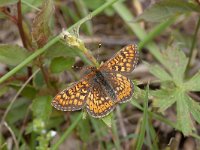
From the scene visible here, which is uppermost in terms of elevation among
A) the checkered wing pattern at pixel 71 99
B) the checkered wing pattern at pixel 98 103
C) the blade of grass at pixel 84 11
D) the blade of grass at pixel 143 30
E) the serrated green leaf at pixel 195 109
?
the blade of grass at pixel 84 11

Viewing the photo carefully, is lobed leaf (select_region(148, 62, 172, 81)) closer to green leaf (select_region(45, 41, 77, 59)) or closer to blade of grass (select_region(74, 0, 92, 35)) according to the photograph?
green leaf (select_region(45, 41, 77, 59))

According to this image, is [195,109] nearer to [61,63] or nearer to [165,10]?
[165,10]

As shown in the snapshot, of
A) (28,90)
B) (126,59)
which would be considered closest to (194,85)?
(126,59)

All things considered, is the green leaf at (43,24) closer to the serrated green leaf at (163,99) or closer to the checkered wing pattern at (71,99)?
the checkered wing pattern at (71,99)

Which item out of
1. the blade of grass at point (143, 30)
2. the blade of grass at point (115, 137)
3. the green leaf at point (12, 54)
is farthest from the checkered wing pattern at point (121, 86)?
the blade of grass at point (143, 30)

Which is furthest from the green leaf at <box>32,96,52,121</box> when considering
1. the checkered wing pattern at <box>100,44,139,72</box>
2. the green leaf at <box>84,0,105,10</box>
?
the green leaf at <box>84,0,105,10</box>
